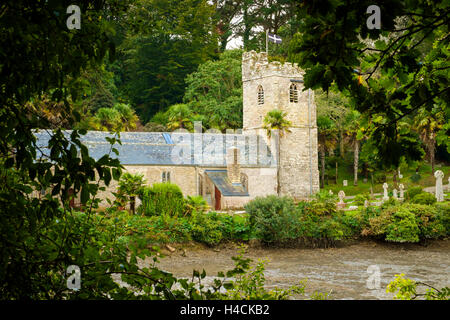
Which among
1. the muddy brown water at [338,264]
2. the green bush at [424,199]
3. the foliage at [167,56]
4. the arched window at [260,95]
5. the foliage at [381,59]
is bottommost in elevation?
the muddy brown water at [338,264]

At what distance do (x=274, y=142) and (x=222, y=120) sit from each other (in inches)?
410

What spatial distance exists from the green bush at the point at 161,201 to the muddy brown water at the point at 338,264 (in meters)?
2.93

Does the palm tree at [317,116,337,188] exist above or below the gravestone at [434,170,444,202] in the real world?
above

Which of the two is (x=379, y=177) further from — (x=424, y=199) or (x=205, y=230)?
(x=205, y=230)

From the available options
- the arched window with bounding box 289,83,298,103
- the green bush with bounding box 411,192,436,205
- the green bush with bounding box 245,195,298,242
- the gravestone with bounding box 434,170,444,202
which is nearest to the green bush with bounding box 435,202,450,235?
the green bush with bounding box 411,192,436,205

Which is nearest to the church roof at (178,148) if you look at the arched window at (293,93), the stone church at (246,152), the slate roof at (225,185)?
the stone church at (246,152)

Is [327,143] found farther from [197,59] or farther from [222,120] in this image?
[197,59]

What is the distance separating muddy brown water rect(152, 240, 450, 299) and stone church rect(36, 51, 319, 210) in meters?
8.01

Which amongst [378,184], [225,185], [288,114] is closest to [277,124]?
[288,114]

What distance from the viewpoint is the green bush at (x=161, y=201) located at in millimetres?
23688

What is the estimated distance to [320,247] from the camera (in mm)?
22797

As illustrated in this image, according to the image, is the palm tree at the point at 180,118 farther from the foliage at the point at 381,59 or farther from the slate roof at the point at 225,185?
the foliage at the point at 381,59

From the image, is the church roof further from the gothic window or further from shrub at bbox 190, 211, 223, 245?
shrub at bbox 190, 211, 223, 245

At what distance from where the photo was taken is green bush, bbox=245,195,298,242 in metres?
21.9
